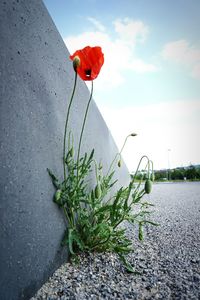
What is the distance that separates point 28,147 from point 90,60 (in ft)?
1.64

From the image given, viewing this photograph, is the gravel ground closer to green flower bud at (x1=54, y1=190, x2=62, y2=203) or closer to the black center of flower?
green flower bud at (x1=54, y1=190, x2=62, y2=203)

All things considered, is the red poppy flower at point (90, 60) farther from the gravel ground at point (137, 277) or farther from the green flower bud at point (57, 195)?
the gravel ground at point (137, 277)

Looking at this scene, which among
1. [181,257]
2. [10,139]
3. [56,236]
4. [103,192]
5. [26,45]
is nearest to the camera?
[10,139]

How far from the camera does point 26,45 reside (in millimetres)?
834

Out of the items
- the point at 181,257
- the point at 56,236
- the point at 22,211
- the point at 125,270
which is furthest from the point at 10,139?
the point at 181,257

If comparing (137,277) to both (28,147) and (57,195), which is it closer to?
(57,195)

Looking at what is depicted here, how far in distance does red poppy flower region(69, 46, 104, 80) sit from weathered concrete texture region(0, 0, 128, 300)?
5.9 inches

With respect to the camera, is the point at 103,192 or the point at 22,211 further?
the point at 103,192

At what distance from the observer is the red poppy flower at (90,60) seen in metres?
0.99

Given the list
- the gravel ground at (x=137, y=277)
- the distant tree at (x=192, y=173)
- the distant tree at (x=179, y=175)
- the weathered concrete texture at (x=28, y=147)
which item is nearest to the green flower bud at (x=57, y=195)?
the weathered concrete texture at (x=28, y=147)

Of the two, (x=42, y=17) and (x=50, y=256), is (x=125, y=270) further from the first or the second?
(x=42, y=17)

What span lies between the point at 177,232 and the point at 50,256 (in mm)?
1104

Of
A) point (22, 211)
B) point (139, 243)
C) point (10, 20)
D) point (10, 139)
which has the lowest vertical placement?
point (139, 243)

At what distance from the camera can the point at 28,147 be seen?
2.57 feet
